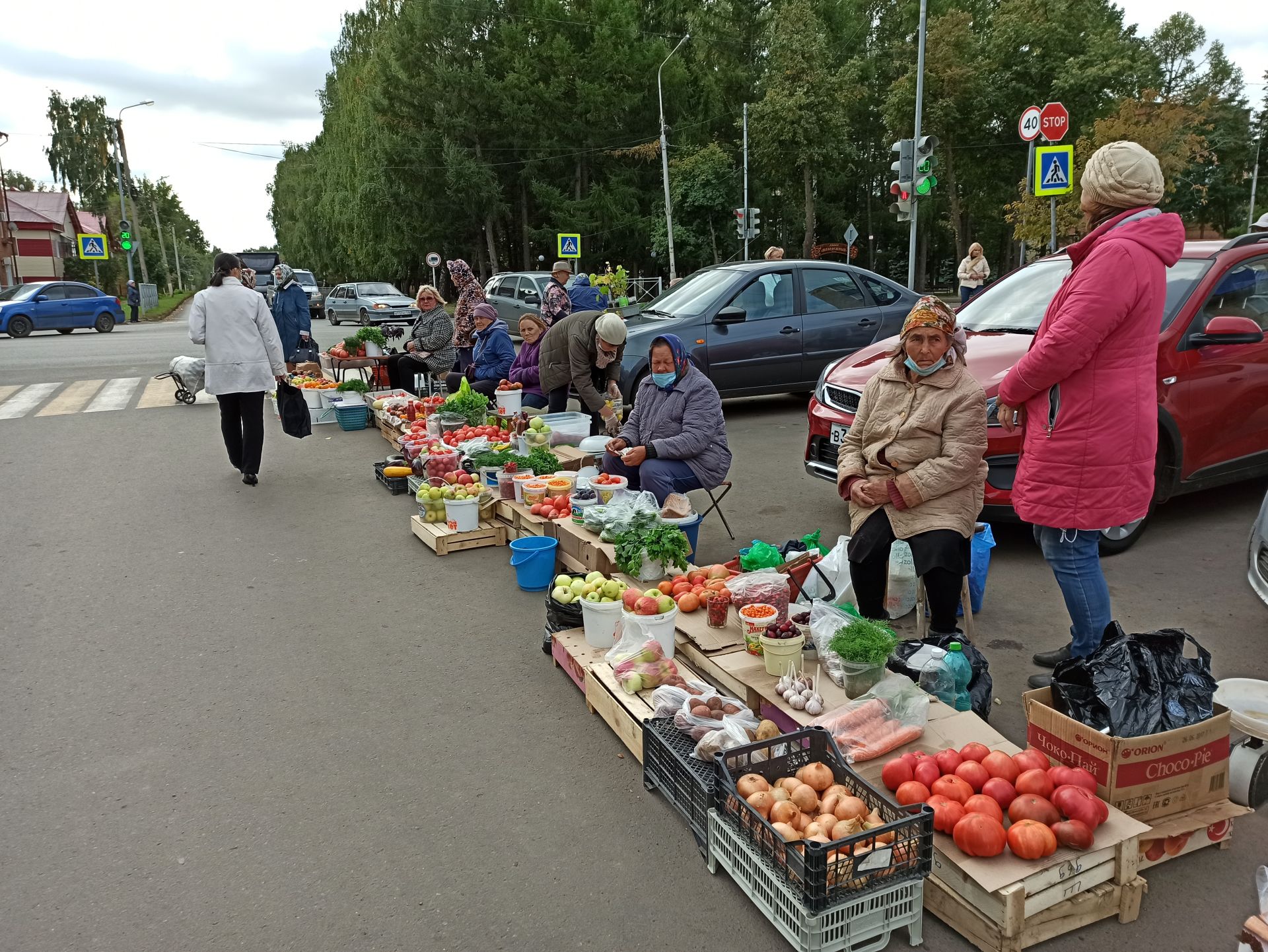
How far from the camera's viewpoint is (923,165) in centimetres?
1670

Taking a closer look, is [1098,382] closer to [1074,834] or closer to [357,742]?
[1074,834]

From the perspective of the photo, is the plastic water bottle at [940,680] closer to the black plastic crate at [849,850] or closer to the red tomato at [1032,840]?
the black plastic crate at [849,850]

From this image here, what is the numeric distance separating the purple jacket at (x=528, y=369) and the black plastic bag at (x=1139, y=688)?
7.28 meters

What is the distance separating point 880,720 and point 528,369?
7318 mm

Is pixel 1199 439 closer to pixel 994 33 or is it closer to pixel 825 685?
pixel 825 685

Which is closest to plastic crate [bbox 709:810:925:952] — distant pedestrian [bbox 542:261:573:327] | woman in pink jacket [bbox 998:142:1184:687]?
woman in pink jacket [bbox 998:142:1184:687]

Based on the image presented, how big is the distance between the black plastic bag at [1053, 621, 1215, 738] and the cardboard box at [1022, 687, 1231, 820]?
81mm

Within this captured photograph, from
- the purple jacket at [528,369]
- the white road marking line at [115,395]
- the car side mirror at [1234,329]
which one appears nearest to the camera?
the car side mirror at [1234,329]

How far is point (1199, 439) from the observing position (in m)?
5.87

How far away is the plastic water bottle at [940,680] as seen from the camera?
3.62 metres

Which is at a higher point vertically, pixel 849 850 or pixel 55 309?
pixel 55 309

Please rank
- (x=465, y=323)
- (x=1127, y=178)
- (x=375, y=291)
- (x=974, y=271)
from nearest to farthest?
1. (x=1127, y=178)
2. (x=465, y=323)
3. (x=974, y=271)
4. (x=375, y=291)

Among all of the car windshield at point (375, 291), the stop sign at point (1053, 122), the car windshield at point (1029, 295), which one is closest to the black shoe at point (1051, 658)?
the car windshield at point (1029, 295)

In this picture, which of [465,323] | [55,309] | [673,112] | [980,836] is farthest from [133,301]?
[980,836]
